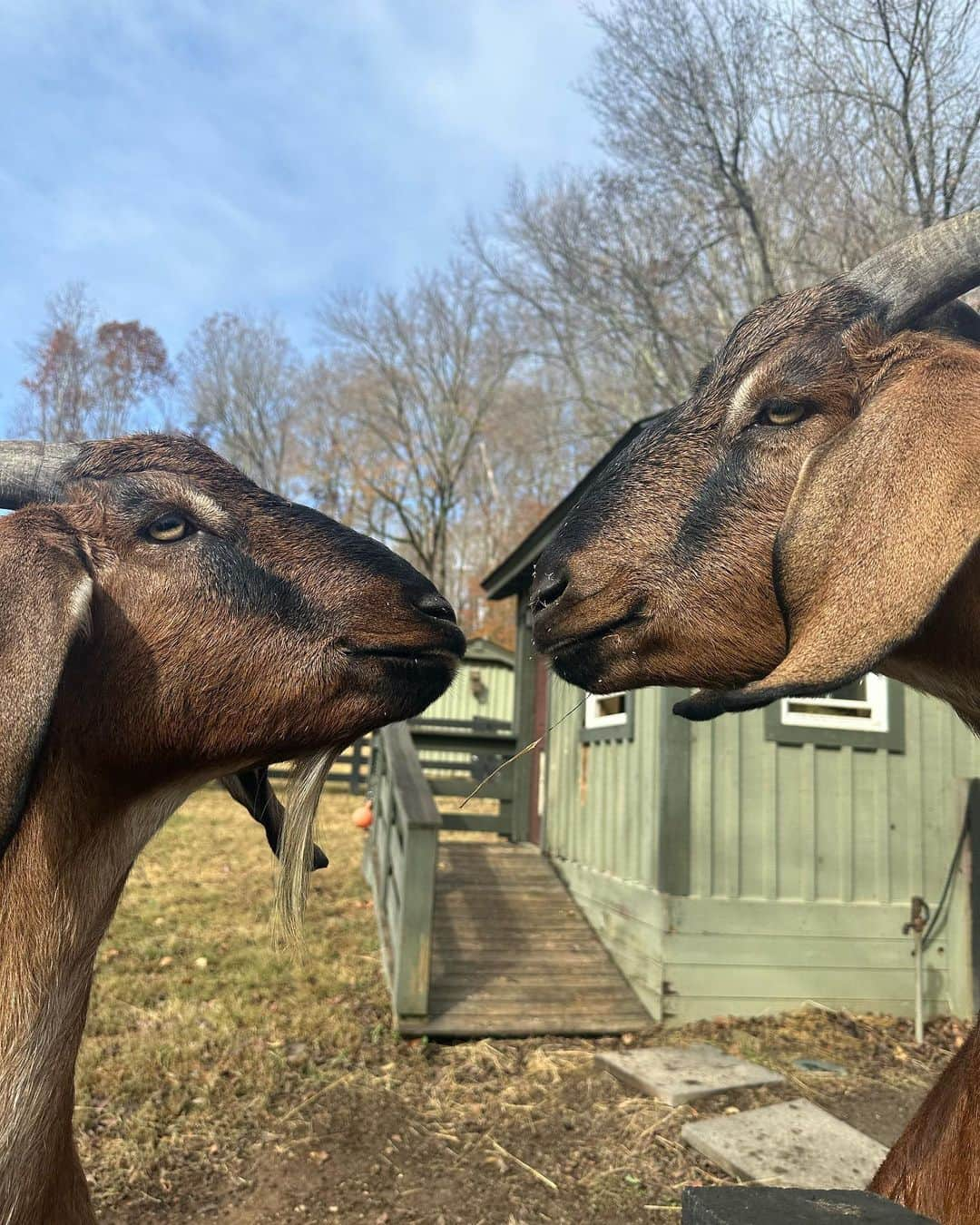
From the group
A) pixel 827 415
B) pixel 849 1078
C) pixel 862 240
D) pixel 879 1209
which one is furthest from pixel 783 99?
pixel 879 1209

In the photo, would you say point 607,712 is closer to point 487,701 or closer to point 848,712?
point 848,712

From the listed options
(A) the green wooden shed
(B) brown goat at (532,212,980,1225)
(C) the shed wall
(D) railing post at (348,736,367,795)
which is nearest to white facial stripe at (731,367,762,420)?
(B) brown goat at (532,212,980,1225)

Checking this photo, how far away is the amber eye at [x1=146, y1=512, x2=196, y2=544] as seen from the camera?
193 cm

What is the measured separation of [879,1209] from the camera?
104cm

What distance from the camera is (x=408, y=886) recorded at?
611 cm

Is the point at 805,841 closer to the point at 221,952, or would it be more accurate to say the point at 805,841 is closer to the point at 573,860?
the point at 573,860

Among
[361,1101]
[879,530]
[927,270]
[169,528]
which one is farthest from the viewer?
[361,1101]

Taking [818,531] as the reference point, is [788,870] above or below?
below

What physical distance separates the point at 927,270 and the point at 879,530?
21.7 inches

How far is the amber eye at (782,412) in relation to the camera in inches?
66.2

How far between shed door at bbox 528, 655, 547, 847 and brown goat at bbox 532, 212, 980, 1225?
8372mm

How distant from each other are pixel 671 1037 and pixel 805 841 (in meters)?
1.75

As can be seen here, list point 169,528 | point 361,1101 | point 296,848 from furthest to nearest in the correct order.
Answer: point 361,1101 → point 296,848 → point 169,528

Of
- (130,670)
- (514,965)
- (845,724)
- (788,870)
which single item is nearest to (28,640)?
(130,670)
